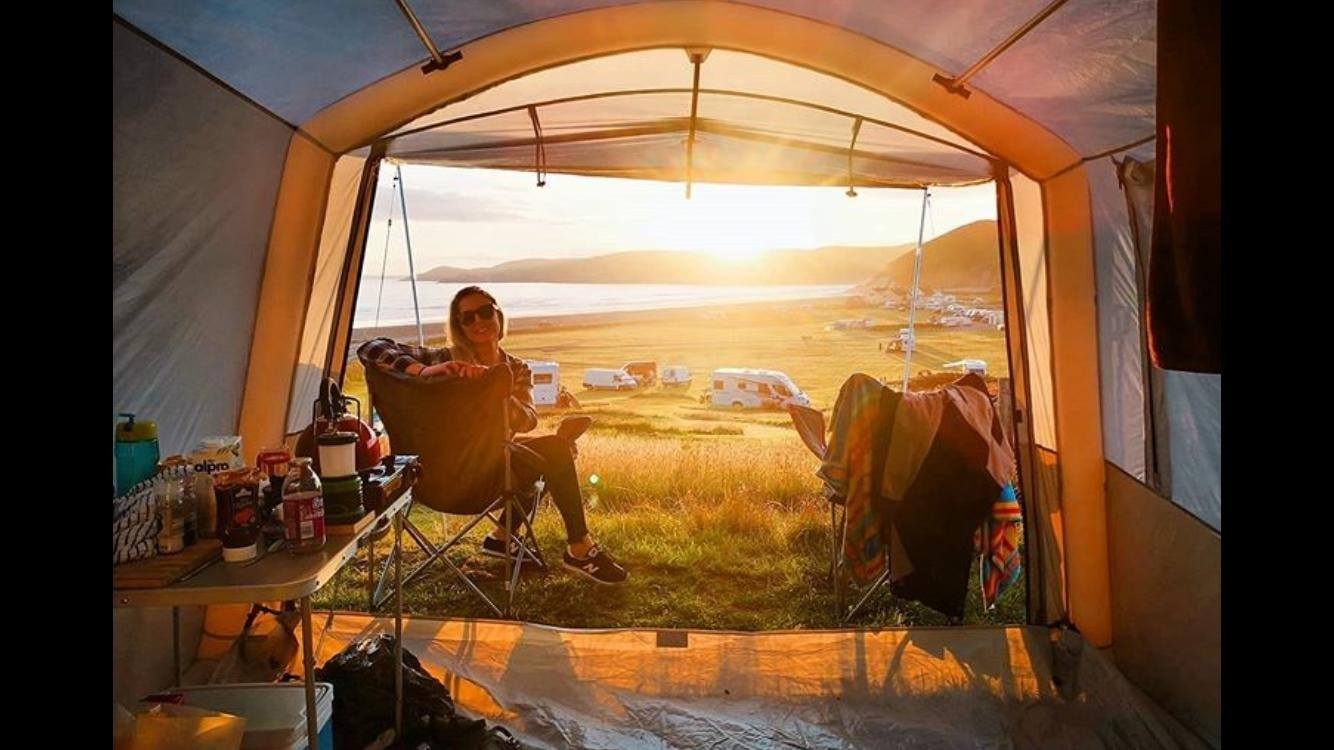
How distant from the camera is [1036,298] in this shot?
2.98 meters

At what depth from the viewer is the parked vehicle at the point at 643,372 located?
8.07 meters

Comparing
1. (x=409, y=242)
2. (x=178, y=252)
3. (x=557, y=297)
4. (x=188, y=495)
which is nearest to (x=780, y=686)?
(x=188, y=495)

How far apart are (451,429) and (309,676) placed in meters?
1.55

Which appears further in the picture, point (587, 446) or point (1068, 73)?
point (587, 446)

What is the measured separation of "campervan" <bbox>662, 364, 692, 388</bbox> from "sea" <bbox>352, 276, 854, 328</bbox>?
25.4 inches

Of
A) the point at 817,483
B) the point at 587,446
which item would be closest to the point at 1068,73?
the point at 817,483

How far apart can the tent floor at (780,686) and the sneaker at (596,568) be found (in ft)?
1.83

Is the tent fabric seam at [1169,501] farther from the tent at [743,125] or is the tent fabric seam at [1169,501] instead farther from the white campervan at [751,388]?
the white campervan at [751,388]

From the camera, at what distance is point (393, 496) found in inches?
80.7

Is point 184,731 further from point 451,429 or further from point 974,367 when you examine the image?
point 974,367

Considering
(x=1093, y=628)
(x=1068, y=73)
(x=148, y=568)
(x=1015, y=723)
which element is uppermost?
(x=1068, y=73)

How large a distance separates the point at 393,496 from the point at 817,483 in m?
3.67
